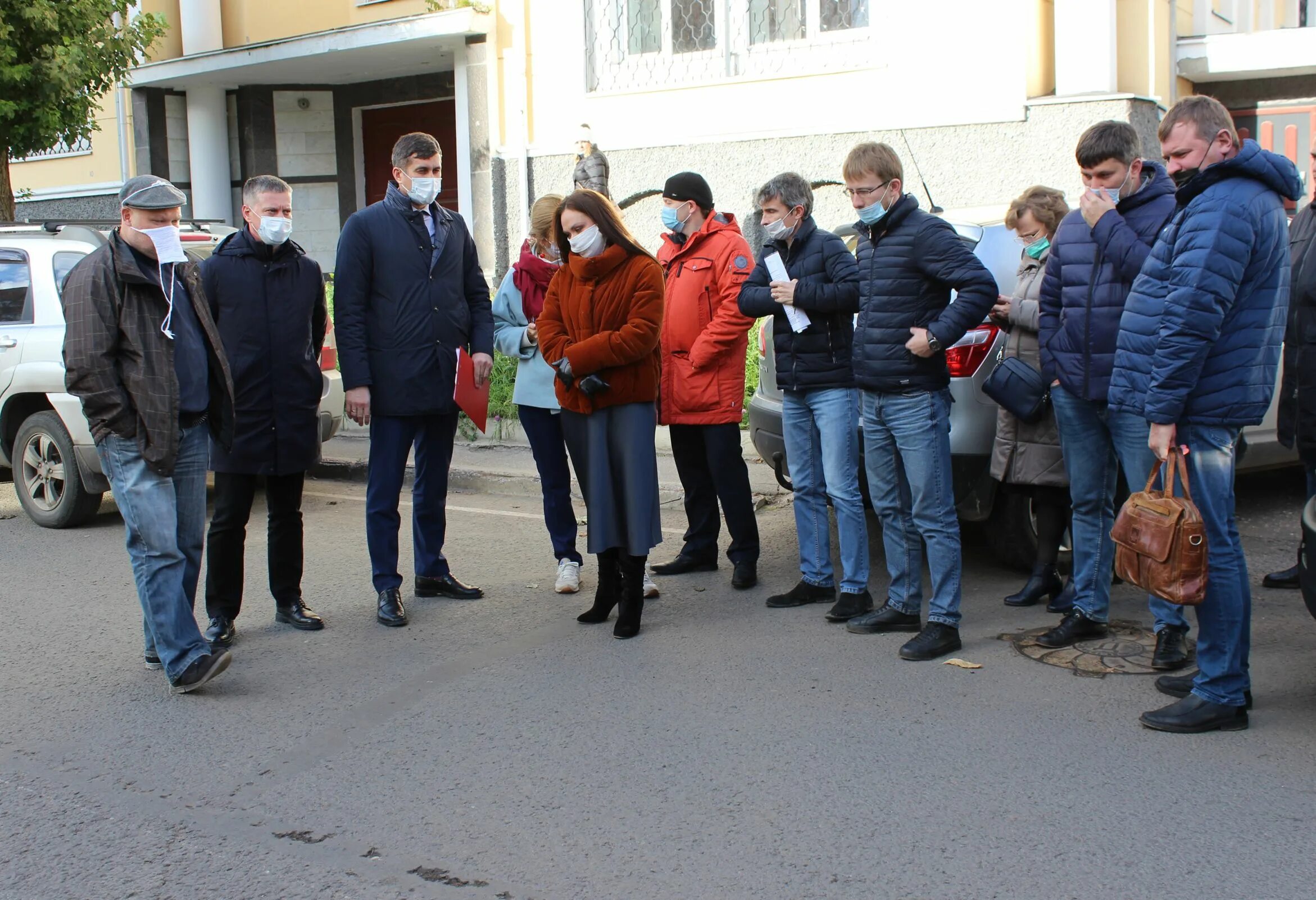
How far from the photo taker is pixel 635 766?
4.18 metres

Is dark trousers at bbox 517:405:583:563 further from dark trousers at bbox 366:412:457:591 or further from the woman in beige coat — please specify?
the woman in beige coat

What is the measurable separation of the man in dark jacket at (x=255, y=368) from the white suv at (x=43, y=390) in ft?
8.24

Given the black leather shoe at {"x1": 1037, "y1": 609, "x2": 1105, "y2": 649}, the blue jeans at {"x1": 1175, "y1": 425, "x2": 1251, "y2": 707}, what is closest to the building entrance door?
the black leather shoe at {"x1": 1037, "y1": 609, "x2": 1105, "y2": 649}

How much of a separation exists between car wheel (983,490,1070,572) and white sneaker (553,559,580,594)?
2072 mm

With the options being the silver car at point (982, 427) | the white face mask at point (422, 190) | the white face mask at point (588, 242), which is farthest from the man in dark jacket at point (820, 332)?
the white face mask at point (422, 190)

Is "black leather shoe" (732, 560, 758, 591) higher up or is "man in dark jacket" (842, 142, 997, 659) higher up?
"man in dark jacket" (842, 142, 997, 659)

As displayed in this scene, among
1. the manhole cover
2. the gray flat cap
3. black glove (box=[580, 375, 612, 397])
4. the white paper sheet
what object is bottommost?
the manhole cover

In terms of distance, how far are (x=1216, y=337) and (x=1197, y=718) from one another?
126cm

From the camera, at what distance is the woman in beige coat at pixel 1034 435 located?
5.66 meters

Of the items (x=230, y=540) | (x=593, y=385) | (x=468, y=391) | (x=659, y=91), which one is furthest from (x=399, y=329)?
(x=659, y=91)

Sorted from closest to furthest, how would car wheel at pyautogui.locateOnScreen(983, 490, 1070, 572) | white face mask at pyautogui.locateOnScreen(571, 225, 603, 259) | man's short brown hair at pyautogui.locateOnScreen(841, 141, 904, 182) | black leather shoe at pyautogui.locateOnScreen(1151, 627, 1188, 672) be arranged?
black leather shoe at pyautogui.locateOnScreen(1151, 627, 1188, 672) < man's short brown hair at pyautogui.locateOnScreen(841, 141, 904, 182) < white face mask at pyautogui.locateOnScreen(571, 225, 603, 259) < car wheel at pyautogui.locateOnScreen(983, 490, 1070, 572)

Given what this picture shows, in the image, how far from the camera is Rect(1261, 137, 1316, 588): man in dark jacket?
5.26 metres

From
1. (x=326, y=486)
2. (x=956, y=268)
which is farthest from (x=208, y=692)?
(x=326, y=486)

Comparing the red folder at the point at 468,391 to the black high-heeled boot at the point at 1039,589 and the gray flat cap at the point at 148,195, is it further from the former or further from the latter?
the black high-heeled boot at the point at 1039,589
